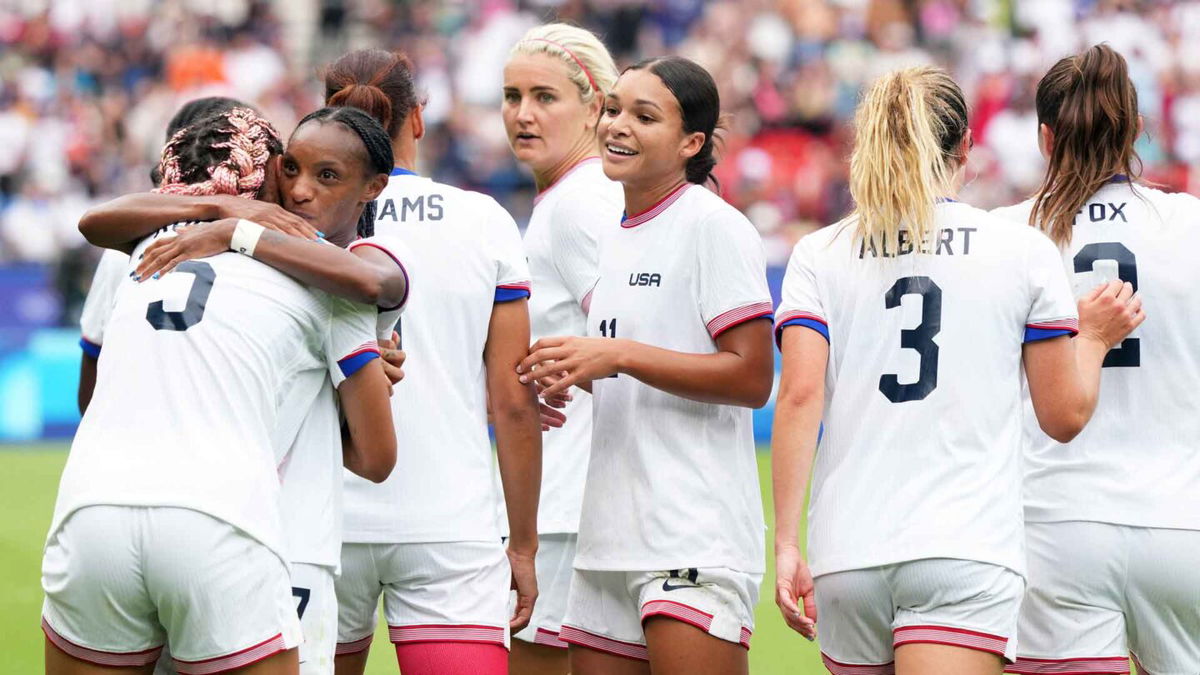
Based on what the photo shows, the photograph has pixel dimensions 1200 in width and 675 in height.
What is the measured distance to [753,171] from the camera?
698 inches

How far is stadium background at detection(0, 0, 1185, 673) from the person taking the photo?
1781 centimetres

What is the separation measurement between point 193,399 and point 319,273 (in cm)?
42

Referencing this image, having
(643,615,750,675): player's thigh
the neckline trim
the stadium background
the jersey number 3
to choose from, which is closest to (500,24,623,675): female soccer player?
the neckline trim

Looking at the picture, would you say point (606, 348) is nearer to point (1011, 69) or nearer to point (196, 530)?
point (196, 530)

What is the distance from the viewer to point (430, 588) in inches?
173

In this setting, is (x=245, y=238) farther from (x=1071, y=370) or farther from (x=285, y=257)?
(x=1071, y=370)

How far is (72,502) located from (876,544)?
75.0 inches

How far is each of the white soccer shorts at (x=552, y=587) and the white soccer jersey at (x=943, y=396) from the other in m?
1.41

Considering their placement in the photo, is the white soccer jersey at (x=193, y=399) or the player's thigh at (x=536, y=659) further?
the player's thigh at (x=536, y=659)

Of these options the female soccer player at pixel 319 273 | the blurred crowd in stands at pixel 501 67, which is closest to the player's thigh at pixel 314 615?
the female soccer player at pixel 319 273

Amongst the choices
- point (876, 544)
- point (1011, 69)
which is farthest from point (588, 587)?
point (1011, 69)

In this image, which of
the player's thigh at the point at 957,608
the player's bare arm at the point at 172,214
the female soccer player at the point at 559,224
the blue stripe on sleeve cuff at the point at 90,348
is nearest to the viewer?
the player's bare arm at the point at 172,214

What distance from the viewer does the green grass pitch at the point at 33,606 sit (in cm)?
729

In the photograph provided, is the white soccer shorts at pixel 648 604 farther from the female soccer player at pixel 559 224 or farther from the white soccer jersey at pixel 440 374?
the female soccer player at pixel 559 224
